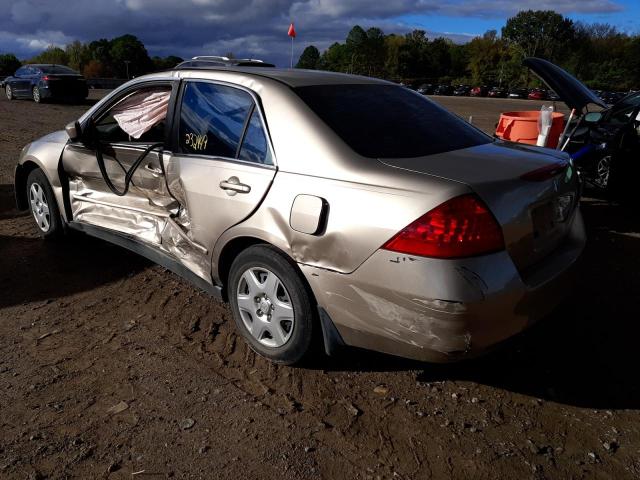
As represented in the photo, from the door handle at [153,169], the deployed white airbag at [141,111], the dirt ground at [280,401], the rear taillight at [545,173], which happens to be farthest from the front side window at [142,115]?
the rear taillight at [545,173]

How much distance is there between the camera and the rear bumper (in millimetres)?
2443

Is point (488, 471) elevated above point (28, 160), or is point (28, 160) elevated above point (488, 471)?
point (28, 160)

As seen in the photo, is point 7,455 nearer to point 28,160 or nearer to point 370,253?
point 370,253

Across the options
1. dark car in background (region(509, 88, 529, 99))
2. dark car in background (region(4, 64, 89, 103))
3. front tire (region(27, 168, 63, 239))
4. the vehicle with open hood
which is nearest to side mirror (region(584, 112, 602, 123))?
the vehicle with open hood

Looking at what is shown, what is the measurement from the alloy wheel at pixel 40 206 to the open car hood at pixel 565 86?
212 inches

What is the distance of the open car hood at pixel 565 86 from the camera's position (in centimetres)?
603

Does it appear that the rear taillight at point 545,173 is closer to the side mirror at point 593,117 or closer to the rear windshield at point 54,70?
the side mirror at point 593,117

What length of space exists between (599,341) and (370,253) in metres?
1.96

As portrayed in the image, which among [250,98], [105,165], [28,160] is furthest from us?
[28,160]

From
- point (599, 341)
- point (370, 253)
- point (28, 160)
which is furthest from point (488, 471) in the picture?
point (28, 160)

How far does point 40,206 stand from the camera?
519cm

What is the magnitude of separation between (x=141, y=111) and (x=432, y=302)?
9.67 feet

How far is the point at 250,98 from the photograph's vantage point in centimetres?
327

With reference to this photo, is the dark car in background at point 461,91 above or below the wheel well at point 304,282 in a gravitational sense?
below
